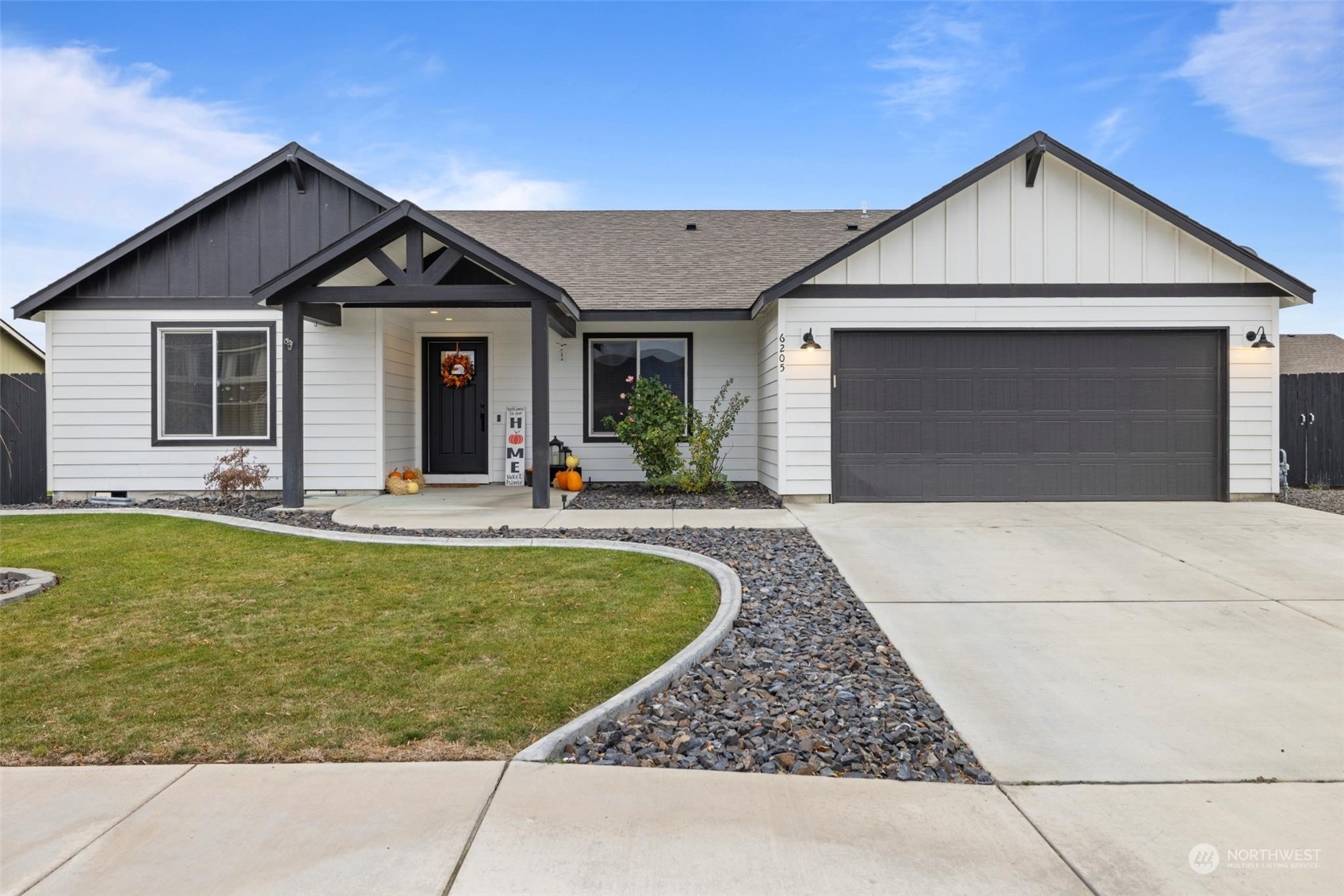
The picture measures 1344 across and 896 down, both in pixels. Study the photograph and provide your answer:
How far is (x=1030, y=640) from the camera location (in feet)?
14.5

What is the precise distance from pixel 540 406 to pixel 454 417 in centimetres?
352

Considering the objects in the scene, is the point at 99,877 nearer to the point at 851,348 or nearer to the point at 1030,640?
the point at 1030,640

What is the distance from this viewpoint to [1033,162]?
9.14 m

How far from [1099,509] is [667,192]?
12.8m

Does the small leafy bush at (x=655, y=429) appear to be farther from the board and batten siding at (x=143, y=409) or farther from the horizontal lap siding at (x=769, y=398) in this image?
the board and batten siding at (x=143, y=409)

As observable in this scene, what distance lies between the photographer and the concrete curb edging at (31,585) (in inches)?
203

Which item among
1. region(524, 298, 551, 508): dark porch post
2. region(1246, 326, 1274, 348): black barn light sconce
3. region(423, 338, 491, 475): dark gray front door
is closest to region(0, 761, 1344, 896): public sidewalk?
region(524, 298, 551, 508): dark porch post

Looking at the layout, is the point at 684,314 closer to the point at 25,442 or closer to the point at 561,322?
the point at 561,322

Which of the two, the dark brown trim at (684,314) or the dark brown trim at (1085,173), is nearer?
the dark brown trim at (1085,173)

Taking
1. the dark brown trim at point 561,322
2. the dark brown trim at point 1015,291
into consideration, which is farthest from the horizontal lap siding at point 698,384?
the dark brown trim at point 1015,291

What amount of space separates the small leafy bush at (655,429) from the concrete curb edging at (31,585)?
6.47 m

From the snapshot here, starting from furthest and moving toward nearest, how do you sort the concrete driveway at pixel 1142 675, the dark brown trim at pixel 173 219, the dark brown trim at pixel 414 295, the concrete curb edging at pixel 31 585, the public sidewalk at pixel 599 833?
the dark brown trim at pixel 173 219
the dark brown trim at pixel 414 295
the concrete curb edging at pixel 31 585
the concrete driveway at pixel 1142 675
the public sidewalk at pixel 599 833

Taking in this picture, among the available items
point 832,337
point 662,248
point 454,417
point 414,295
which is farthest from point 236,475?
point 832,337

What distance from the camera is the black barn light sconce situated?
944 centimetres
